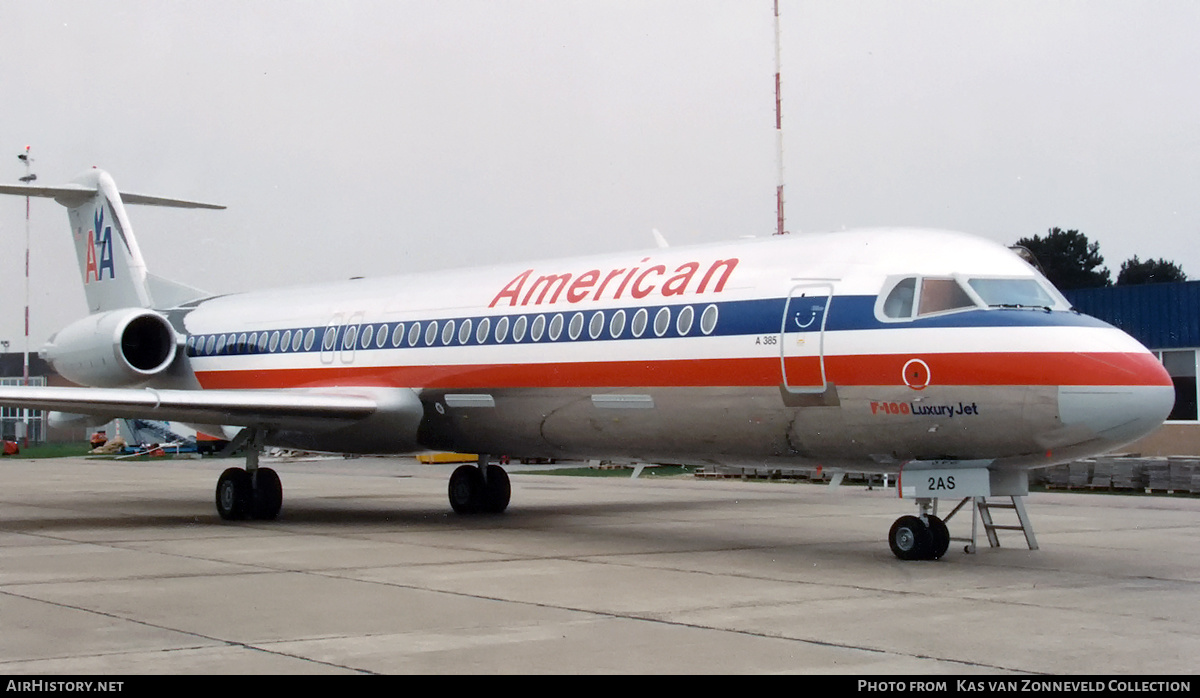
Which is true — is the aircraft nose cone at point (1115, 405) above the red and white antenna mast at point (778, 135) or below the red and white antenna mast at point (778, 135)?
below

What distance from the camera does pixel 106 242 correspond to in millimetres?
23047

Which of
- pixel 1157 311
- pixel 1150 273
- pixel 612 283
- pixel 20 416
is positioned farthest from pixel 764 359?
pixel 20 416

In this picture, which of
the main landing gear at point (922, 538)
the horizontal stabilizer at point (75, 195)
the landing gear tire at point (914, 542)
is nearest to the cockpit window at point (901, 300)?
the main landing gear at point (922, 538)

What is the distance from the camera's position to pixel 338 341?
18.6 m

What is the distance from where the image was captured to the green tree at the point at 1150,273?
214 ft

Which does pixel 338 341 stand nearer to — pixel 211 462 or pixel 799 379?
pixel 799 379

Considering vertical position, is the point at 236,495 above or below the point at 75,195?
below

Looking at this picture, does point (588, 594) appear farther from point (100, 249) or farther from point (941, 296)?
point (100, 249)

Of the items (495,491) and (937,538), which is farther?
(495,491)

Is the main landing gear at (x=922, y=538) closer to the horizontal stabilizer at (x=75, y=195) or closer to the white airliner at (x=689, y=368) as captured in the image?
the white airliner at (x=689, y=368)

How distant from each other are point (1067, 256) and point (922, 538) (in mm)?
61955

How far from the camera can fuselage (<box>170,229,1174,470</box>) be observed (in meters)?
11.5

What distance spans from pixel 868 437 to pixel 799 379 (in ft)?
2.87

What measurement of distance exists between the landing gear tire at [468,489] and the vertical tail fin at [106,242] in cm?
745
